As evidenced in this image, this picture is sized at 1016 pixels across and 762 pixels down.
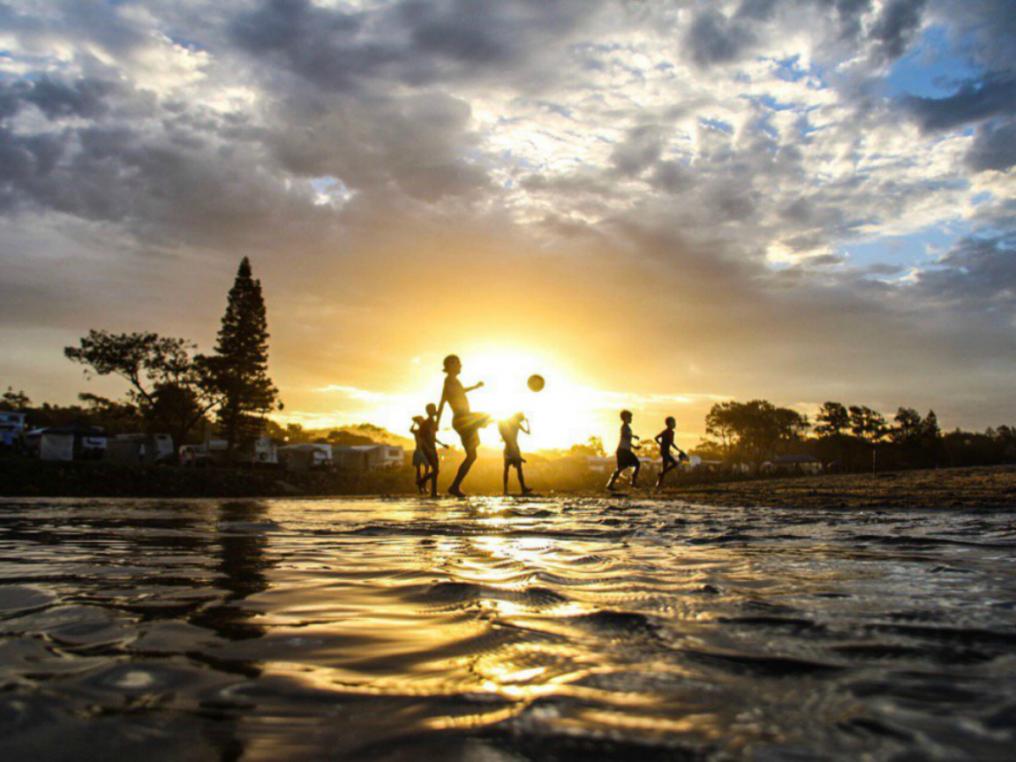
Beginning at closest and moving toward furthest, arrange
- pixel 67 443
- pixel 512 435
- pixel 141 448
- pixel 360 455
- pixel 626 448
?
pixel 512 435, pixel 626 448, pixel 67 443, pixel 141 448, pixel 360 455

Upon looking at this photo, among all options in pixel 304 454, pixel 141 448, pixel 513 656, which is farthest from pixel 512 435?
pixel 304 454

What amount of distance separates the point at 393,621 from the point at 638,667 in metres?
0.86

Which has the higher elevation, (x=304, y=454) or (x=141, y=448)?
(x=141, y=448)

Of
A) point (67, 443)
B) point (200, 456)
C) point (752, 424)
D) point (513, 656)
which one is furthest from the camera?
point (752, 424)

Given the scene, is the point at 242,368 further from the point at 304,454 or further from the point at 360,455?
the point at 360,455

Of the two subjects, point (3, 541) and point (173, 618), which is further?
point (3, 541)

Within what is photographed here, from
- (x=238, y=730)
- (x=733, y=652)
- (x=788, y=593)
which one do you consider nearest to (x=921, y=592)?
(x=788, y=593)

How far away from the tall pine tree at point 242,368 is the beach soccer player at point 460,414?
45762 millimetres

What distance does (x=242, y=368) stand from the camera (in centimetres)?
5412

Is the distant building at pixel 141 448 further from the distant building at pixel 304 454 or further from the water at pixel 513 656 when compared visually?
the water at pixel 513 656

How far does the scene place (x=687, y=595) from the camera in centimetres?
241

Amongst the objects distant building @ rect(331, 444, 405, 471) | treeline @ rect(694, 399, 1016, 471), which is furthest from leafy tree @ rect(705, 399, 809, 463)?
distant building @ rect(331, 444, 405, 471)

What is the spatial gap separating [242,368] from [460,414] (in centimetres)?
4640

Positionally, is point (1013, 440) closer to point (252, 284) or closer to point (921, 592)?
point (252, 284)
